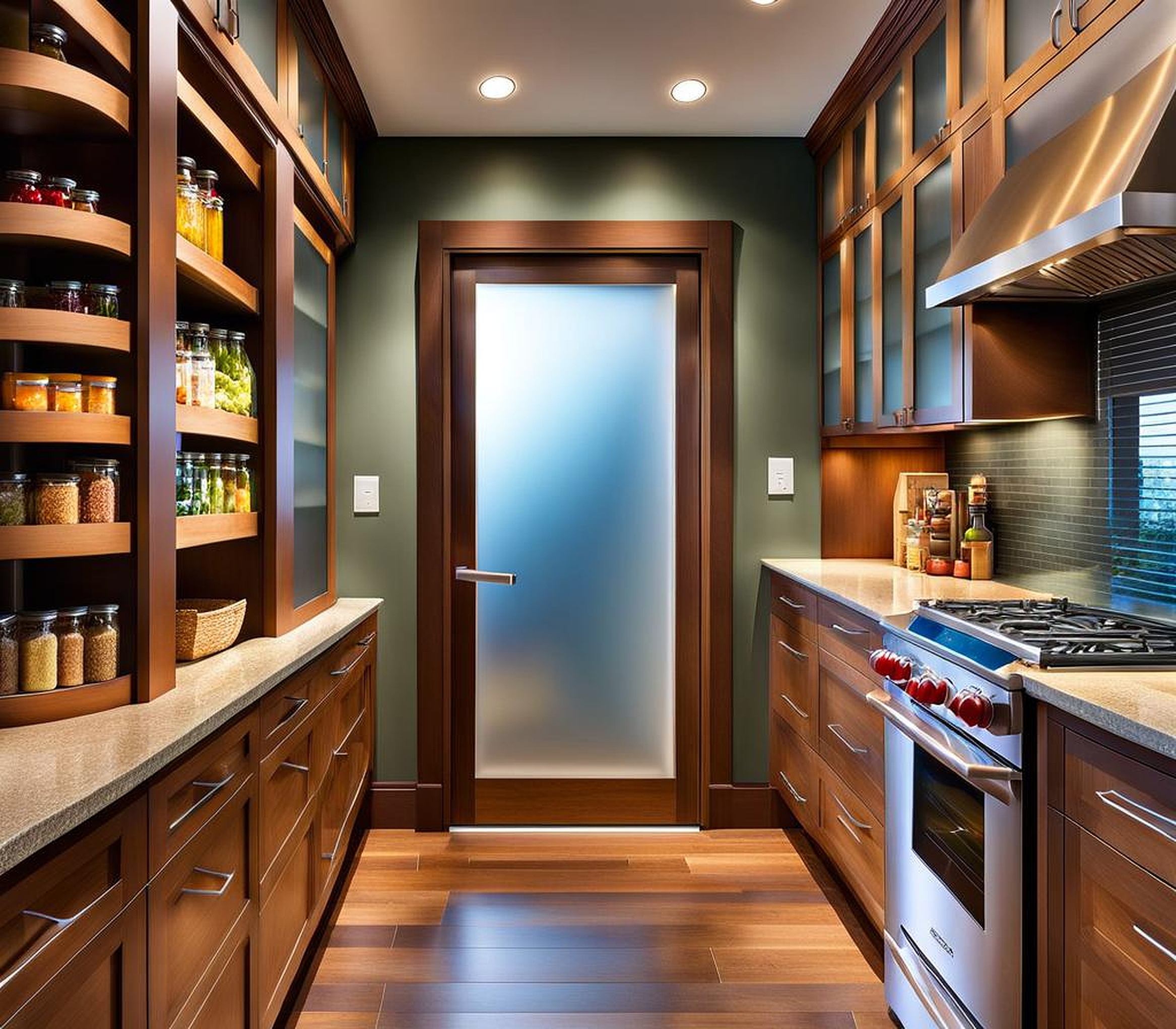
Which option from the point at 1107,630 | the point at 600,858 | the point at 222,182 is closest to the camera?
the point at 1107,630

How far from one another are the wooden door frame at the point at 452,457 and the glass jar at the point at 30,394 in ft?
6.04

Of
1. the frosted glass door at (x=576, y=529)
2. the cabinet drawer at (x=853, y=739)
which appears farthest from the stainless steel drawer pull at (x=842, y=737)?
the frosted glass door at (x=576, y=529)

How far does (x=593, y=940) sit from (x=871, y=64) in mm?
2731

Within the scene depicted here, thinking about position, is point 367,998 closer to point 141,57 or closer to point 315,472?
point 315,472

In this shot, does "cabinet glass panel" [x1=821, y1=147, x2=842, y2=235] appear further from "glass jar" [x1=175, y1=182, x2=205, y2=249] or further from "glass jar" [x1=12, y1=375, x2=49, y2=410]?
"glass jar" [x1=12, y1=375, x2=49, y2=410]

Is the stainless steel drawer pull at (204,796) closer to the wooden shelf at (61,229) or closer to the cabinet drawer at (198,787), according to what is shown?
the cabinet drawer at (198,787)

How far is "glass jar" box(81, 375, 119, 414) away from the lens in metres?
1.39

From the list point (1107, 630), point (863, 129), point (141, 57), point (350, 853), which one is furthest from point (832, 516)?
point (141, 57)

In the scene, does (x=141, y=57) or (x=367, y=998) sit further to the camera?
(x=367, y=998)

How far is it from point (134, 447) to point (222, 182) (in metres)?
0.94

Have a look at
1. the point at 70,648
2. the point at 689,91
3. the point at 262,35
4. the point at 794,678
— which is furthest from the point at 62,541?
the point at 689,91

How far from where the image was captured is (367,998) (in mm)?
2100

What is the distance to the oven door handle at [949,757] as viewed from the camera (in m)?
1.48

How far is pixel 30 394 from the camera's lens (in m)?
1.32
